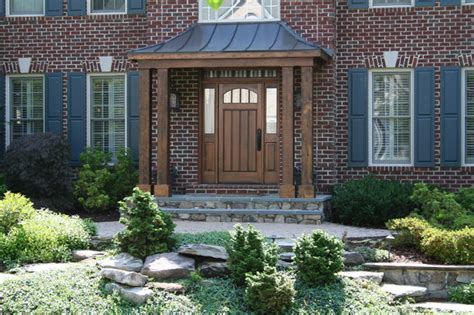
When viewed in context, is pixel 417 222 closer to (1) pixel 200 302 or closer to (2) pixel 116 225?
(1) pixel 200 302

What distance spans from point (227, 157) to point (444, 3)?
5046mm

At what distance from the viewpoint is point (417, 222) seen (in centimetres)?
1002

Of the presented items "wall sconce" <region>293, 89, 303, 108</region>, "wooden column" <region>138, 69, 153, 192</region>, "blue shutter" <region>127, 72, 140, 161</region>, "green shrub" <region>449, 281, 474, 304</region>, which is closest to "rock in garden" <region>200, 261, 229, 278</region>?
"green shrub" <region>449, 281, 474, 304</region>

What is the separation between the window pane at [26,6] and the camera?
15898 millimetres

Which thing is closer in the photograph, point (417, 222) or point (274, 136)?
point (417, 222)

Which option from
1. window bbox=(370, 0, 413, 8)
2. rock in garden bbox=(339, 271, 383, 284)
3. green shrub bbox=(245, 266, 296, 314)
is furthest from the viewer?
window bbox=(370, 0, 413, 8)

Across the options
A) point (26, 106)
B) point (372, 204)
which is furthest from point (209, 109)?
point (26, 106)

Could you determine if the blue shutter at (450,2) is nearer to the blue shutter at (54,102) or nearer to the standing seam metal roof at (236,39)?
the standing seam metal roof at (236,39)

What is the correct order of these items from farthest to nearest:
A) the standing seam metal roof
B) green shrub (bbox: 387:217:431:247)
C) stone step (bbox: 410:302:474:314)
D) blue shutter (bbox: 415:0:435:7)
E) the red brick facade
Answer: blue shutter (bbox: 415:0:435:7) < the red brick facade < the standing seam metal roof < green shrub (bbox: 387:217:431:247) < stone step (bbox: 410:302:474:314)

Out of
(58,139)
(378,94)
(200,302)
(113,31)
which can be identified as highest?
(113,31)

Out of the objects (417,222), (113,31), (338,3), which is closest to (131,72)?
(113,31)

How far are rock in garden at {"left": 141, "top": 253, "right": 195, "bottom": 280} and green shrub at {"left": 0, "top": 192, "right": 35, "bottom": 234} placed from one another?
246 cm

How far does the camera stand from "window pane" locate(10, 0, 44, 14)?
15898 millimetres

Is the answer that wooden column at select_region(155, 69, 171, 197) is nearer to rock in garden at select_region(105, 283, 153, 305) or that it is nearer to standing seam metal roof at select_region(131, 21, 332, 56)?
standing seam metal roof at select_region(131, 21, 332, 56)
